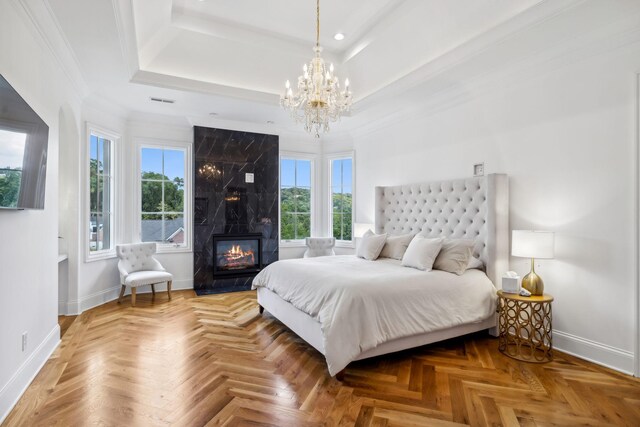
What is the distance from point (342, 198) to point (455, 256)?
10.6 feet

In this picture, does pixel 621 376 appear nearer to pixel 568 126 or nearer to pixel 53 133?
pixel 568 126

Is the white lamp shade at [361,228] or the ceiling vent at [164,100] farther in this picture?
the white lamp shade at [361,228]

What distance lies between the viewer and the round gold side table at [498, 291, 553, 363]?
3.04 metres

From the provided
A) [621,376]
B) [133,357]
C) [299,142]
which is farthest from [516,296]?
[299,142]

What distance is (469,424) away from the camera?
209cm

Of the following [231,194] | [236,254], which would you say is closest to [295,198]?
[231,194]

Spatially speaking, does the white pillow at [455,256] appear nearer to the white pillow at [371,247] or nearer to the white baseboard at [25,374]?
the white pillow at [371,247]

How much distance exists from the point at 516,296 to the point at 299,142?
460 centimetres

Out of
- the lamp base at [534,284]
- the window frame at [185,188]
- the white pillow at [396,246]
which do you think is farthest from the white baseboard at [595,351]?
the window frame at [185,188]

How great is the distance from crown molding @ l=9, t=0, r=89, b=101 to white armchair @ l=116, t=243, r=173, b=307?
88.9 inches

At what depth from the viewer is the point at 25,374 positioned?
2459 millimetres

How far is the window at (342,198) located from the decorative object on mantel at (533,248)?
3455 millimetres

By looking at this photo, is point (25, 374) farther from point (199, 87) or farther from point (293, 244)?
point (293, 244)

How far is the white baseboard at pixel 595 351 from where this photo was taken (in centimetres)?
274
